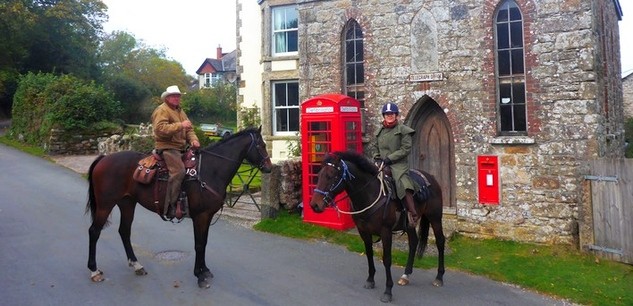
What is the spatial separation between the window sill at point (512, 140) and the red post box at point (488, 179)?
318mm

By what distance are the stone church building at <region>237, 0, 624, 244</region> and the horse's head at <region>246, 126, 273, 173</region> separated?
13.1 ft

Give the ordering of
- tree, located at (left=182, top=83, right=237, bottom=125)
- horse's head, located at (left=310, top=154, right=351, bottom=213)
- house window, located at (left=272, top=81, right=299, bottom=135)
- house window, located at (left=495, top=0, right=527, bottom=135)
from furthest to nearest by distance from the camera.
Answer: tree, located at (left=182, top=83, right=237, bottom=125), house window, located at (left=272, top=81, right=299, bottom=135), house window, located at (left=495, top=0, right=527, bottom=135), horse's head, located at (left=310, top=154, right=351, bottom=213)

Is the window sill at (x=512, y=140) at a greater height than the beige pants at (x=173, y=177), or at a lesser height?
greater

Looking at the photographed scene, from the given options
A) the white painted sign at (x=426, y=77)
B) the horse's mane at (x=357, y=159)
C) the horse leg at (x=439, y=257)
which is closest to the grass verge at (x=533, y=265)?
the horse leg at (x=439, y=257)

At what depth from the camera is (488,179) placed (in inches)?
379

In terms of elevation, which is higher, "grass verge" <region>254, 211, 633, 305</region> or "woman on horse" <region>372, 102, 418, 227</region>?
"woman on horse" <region>372, 102, 418, 227</region>

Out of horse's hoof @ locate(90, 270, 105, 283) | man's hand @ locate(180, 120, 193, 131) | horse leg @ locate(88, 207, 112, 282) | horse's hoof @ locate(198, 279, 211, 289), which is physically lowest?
horse's hoof @ locate(198, 279, 211, 289)

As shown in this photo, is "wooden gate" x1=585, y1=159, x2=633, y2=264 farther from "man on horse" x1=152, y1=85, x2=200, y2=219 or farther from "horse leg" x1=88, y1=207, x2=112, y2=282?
"horse leg" x1=88, y1=207, x2=112, y2=282

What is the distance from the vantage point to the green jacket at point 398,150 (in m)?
7.08

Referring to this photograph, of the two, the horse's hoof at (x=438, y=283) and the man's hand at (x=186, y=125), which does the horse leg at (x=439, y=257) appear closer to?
the horse's hoof at (x=438, y=283)

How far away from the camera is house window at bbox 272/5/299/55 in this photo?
16.9 meters

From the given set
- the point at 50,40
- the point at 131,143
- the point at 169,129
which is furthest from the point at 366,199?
the point at 50,40

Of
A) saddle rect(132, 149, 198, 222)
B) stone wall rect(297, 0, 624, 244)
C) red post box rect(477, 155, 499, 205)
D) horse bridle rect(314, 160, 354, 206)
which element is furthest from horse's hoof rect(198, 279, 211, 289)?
red post box rect(477, 155, 499, 205)

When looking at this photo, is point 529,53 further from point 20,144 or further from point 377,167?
point 20,144
